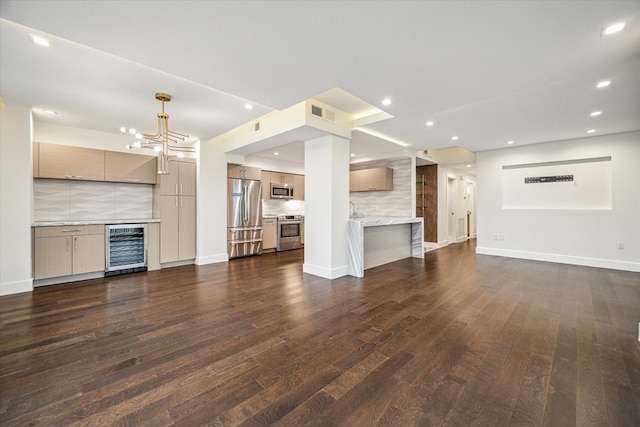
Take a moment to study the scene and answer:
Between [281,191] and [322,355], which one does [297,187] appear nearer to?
[281,191]

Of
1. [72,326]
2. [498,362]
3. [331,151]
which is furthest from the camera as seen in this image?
[331,151]

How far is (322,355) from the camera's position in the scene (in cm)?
214

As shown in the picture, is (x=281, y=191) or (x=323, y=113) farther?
(x=281, y=191)

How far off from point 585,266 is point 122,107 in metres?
8.82

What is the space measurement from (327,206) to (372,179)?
10.1 feet

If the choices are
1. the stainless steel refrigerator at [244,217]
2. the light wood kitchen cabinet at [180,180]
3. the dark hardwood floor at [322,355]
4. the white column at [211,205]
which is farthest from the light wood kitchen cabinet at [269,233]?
the dark hardwood floor at [322,355]

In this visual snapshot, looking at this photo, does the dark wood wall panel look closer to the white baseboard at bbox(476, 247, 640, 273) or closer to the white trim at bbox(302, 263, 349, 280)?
the white baseboard at bbox(476, 247, 640, 273)

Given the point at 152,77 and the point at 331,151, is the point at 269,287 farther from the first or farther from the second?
the point at 152,77

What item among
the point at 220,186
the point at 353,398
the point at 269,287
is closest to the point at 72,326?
the point at 269,287

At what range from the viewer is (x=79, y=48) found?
8.14ft

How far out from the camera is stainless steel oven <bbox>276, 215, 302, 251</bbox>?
24.7ft

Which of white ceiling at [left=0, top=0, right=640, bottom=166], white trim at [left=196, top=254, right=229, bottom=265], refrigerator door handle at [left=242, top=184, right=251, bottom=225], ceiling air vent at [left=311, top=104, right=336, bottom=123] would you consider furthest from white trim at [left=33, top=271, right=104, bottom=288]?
ceiling air vent at [left=311, top=104, right=336, bottom=123]

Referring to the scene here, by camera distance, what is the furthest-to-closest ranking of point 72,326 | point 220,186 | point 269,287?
1. point 220,186
2. point 269,287
3. point 72,326

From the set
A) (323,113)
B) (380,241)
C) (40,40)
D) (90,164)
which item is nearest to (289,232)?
(380,241)
